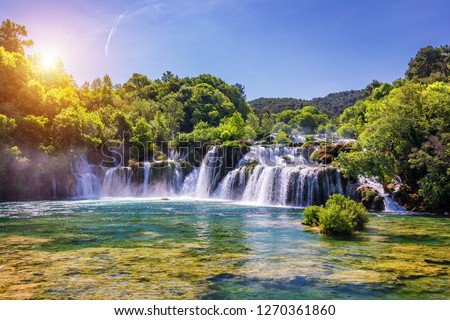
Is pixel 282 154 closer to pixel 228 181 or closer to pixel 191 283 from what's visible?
pixel 228 181

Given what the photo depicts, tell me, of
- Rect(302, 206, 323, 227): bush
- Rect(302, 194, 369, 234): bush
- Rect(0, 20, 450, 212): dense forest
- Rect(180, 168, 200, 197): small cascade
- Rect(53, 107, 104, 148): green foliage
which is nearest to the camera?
Rect(302, 194, 369, 234): bush

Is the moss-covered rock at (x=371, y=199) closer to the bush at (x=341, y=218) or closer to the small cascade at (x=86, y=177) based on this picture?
the bush at (x=341, y=218)

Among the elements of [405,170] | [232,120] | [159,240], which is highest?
[232,120]

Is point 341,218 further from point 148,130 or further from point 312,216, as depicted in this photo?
point 148,130

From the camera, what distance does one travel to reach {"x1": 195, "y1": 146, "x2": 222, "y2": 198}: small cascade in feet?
134

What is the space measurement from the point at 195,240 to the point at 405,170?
62.5 feet

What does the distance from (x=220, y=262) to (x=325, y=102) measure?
18095cm

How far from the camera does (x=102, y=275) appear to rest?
8.59m

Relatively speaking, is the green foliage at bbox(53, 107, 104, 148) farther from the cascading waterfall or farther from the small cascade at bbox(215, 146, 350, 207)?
the small cascade at bbox(215, 146, 350, 207)

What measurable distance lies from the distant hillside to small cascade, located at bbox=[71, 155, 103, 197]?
116m

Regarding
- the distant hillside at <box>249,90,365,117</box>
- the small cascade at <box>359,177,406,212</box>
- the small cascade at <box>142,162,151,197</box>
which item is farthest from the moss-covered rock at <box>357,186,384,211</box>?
the distant hillside at <box>249,90,365,117</box>
